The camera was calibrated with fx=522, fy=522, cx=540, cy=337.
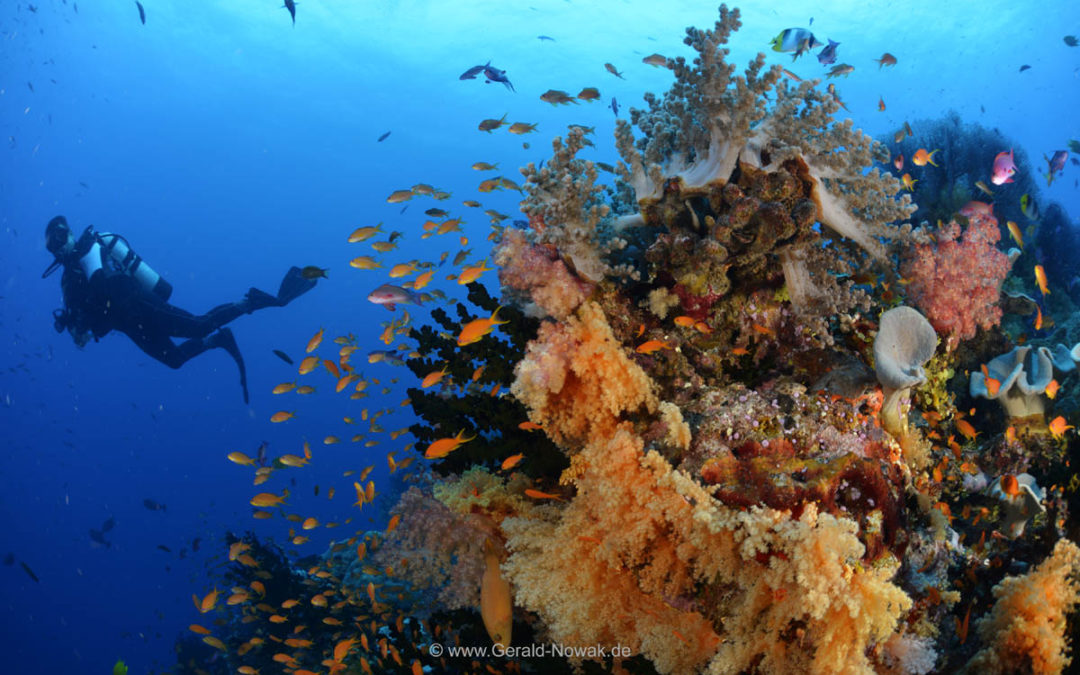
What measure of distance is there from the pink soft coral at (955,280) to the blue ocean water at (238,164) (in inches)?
1038

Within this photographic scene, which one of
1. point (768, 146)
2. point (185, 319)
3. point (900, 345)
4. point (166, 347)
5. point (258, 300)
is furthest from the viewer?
point (166, 347)

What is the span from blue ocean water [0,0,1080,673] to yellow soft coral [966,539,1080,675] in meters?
26.8

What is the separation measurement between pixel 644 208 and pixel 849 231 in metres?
1.59

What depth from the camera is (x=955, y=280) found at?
14.2 ft

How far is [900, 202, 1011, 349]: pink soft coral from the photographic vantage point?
170 inches

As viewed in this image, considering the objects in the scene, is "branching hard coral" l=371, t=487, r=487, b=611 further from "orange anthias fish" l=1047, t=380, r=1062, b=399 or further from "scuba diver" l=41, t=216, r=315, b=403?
"scuba diver" l=41, t=216, r=315, b=403

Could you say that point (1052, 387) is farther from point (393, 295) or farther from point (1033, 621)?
point (393, 295)

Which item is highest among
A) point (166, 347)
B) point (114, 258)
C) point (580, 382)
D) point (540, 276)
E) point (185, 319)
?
point (114, 258)

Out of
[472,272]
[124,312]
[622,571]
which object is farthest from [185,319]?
[622,571]

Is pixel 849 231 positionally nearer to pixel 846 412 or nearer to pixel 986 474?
pixel 846 412

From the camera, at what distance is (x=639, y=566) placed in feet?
10.0

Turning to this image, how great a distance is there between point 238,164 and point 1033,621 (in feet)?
276

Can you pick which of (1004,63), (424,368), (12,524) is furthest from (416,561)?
(12,524)

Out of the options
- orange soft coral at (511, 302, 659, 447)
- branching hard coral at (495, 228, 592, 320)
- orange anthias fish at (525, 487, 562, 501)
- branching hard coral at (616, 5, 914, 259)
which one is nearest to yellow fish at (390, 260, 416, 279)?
branching hard coral at (495, 228, 592, 320)
